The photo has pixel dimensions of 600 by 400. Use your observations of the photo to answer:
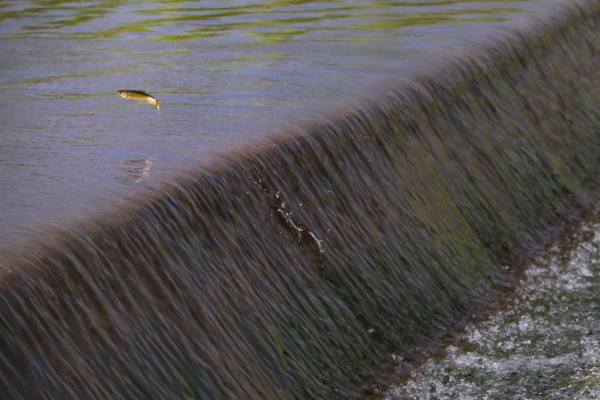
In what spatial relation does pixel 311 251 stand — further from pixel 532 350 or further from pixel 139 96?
pixel 139 96

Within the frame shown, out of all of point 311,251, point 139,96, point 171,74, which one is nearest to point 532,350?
point 311,251

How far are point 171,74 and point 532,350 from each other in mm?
2681

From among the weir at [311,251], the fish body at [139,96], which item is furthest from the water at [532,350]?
the fish body at [139,96]

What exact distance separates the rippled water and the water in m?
1.28

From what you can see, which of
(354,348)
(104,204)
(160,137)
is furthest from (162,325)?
(160,137)

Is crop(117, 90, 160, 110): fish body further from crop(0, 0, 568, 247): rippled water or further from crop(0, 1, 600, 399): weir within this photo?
crop(0, 1, 600, 399): weir

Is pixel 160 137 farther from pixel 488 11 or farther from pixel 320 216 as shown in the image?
pixel 488 11

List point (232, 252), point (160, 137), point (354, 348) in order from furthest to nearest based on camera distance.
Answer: point (160, 137) → point (354, 348) → point (232, 252)

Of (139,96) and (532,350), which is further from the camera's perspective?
(139,96)

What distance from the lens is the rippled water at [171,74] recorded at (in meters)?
4.83

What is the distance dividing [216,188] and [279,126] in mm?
854

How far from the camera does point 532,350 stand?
208 inches

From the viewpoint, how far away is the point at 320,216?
5227 millimetres

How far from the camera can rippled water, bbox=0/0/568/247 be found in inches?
190
